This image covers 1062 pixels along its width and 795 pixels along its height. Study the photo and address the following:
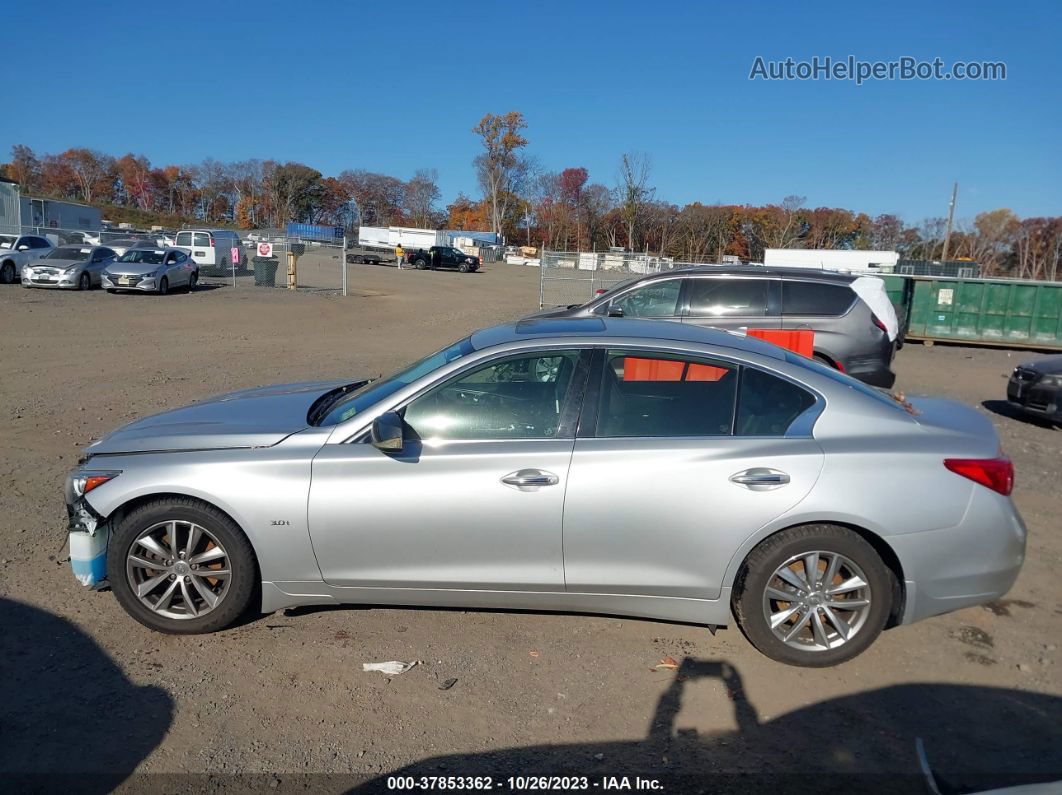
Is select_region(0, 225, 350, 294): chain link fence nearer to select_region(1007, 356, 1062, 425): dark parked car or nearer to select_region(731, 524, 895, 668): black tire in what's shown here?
select_region(1007, 356, 1062, 425): dark parked car

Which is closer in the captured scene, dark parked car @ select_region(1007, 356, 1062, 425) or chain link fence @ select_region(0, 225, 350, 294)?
dark parked car @ select_region(1007, 356, 1062, 425)

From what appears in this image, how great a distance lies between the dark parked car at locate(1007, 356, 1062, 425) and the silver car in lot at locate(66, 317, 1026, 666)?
21.7 ft

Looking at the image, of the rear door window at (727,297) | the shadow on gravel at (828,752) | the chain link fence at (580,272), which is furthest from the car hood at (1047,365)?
the chain link fence at (580,272)

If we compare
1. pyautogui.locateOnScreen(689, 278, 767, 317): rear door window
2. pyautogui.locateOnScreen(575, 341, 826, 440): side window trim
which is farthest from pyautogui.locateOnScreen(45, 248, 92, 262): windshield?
pyautogui.locateOnScreen(575, 341, 826, 440): side window trim

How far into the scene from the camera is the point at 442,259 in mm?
54000

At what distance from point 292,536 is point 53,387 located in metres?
7.76

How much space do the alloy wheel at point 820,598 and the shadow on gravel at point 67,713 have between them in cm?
278

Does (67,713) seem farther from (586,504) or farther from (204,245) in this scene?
(204,245)

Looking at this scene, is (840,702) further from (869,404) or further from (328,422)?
(328,422)

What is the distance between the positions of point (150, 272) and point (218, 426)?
22.6 metres

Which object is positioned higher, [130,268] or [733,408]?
[733,408]

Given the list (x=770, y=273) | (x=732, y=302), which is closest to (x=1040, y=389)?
(x=770, y=273)

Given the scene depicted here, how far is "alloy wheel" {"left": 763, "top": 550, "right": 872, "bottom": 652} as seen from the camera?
147 inches

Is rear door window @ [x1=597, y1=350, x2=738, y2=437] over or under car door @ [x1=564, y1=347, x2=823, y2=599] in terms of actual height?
over
